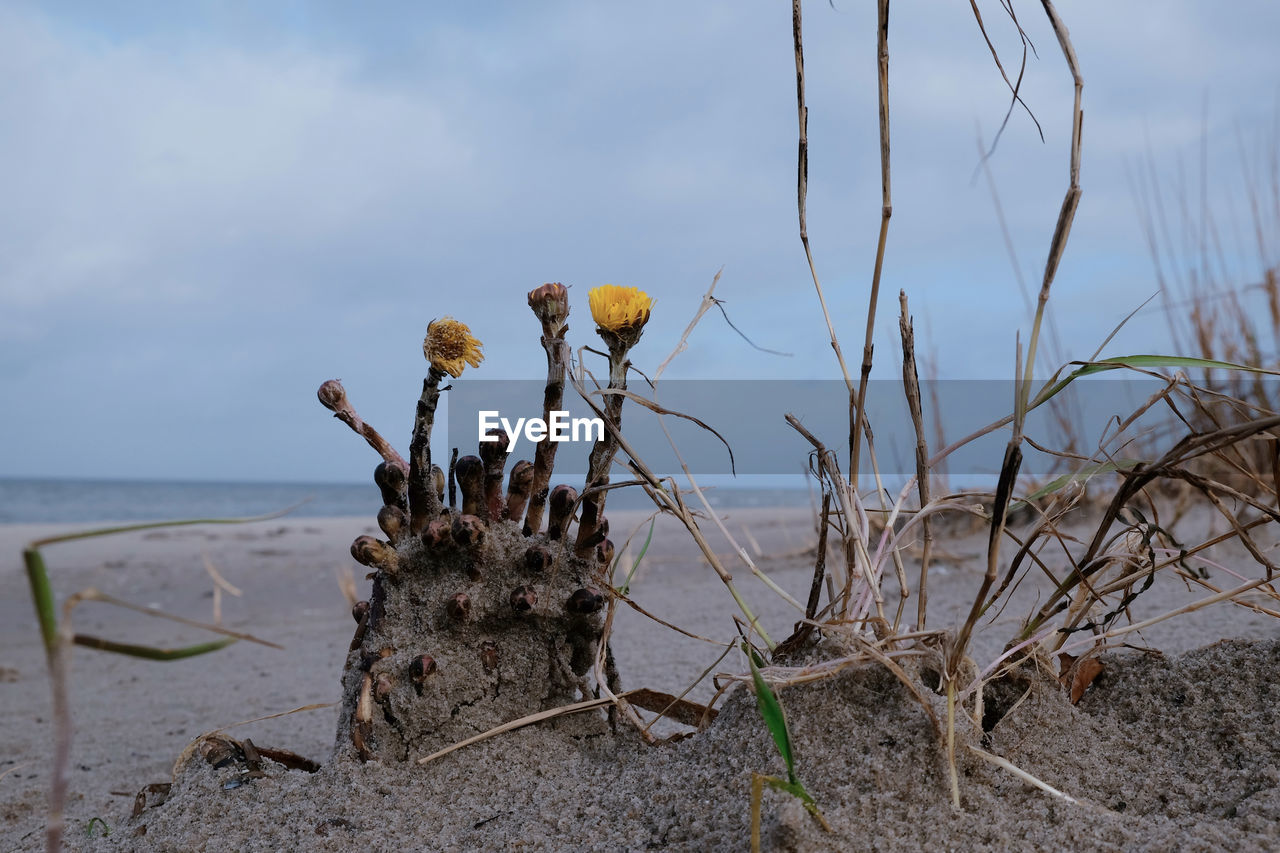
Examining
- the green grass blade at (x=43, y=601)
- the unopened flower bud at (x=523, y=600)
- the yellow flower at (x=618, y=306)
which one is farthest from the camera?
the unopened flower bud at (x=523, y=600)

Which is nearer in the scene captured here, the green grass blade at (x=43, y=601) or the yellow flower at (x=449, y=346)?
the green grass blade at (x=43, y=601)

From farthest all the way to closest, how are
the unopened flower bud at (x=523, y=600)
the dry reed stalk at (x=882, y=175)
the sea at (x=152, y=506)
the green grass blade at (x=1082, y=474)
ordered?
1. the sea at (x=152, y=506)
2. the unopened flower bud at (x=523, y=600)
3. the green grass blade at (x=1082, y=474)
4. the dry reed stalk at (x=882, y=175)

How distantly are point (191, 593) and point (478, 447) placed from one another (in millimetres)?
5562

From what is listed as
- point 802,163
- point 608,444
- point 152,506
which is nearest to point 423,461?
point 608,444

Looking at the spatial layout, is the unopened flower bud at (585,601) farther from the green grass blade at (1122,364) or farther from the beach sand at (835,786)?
the green grass blade at (1122,364)

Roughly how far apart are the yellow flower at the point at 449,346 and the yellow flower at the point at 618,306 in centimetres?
20

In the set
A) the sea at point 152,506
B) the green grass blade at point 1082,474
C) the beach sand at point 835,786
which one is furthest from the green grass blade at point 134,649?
the sea at point 152,506

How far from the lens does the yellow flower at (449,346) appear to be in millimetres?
A: 1262

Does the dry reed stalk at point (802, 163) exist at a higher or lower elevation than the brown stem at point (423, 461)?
higher

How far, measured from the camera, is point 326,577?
6652 mm

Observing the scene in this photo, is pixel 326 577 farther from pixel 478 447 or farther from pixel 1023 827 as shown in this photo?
pixel 1023 827

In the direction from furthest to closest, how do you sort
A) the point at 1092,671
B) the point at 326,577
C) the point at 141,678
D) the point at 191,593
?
the point at 326,577 → the point at 191,593 → the point at 141,678 → the point at 1092,671

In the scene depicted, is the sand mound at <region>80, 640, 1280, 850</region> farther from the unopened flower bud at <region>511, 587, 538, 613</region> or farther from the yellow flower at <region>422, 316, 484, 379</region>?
the yellow flower at <region>422, 316, 484, 379</region>

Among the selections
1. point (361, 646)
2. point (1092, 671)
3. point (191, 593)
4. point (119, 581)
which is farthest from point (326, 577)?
point (1092, 671)
